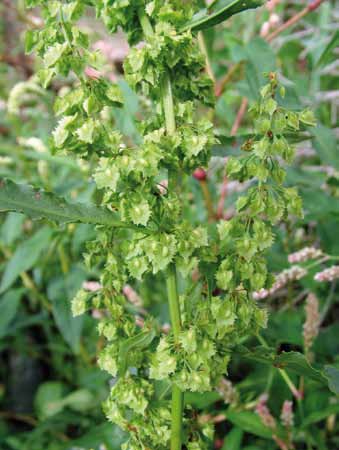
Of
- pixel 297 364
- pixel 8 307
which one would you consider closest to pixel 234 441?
pixel 297 364

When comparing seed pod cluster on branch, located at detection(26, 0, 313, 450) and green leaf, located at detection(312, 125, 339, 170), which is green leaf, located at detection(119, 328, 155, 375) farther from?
green leaf, located at detection(312, 125, 339, 170)

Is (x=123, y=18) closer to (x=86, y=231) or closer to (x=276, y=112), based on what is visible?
(x=276, y=112)

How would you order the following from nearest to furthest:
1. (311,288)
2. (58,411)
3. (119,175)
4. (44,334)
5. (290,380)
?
1. (119,175)
2. (290,380)
3. (311,288)
4. (58,411)
5. (44,334)

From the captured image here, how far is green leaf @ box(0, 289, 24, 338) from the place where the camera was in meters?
1.40

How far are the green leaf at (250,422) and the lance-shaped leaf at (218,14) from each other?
0.63 meters

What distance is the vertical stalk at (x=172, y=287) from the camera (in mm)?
658

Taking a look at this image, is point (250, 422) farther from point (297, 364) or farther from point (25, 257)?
point (25, 257)

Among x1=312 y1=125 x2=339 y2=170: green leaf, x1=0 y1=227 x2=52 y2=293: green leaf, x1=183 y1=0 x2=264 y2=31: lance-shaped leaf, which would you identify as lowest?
x1=0 y1=227 x2=52 y2=293: green leaf

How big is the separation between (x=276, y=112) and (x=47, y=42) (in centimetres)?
25

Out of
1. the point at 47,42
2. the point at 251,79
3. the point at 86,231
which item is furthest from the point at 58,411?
the point at 47,42

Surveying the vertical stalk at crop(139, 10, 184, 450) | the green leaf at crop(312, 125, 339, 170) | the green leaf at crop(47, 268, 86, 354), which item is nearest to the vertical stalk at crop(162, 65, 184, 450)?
the vertical stalk at crop(139, 10, 184, 450)

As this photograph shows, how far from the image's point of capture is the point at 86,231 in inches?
51.9

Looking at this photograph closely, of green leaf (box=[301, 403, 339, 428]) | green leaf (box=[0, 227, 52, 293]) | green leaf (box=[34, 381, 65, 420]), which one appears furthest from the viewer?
green leaf (box=[34, 381, 65, 420])

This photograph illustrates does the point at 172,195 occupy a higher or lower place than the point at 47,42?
lower
